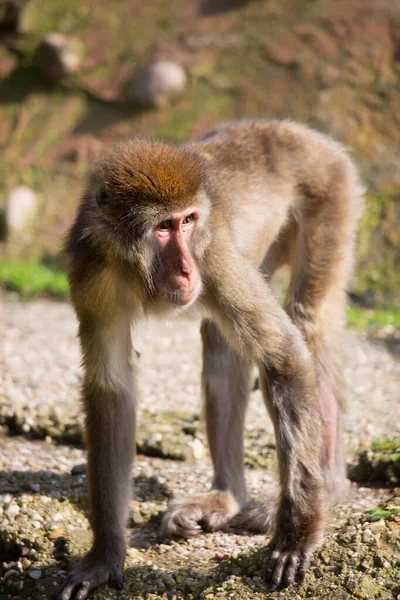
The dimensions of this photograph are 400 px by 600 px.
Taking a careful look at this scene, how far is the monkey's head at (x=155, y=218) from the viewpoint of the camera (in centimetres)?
423

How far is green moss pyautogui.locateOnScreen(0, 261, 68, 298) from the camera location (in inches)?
449

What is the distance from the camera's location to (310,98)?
1286cm

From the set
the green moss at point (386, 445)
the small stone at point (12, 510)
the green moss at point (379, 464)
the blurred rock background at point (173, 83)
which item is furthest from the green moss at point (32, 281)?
the small stone at point (12, 510)

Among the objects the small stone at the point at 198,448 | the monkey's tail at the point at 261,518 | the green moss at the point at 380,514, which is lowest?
the small stone at the point at 198,448

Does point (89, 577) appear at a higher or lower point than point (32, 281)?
higher

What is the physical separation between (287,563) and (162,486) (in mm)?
1637

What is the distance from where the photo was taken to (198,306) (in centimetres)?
454

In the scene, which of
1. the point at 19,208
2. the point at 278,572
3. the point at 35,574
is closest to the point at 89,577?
the point at 35,574

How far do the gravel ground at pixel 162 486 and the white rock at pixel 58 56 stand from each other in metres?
6.43

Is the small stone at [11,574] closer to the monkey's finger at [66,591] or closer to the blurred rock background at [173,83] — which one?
the monkey's finger at [66,591]

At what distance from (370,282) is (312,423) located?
283 inches

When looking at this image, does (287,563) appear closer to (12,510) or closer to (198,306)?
(198,306)

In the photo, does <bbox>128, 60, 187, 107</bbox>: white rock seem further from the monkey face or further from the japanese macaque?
the monkey face

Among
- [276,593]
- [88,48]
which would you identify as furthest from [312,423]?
[88,48]
